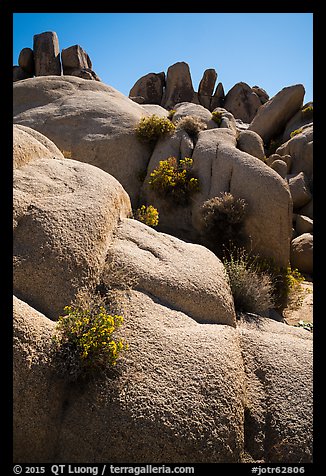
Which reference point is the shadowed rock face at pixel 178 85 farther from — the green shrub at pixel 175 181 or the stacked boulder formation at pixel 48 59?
the green shrub at pixel 175 181

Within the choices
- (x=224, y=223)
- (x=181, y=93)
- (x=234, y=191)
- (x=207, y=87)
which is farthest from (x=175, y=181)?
(x=207, y=87)

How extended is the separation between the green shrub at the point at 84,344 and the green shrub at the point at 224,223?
6.13 meters

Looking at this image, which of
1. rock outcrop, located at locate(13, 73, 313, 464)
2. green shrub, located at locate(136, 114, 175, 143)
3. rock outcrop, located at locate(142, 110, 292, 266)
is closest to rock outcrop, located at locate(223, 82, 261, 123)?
green shrub, located at locate(136, 114, 175, 143)

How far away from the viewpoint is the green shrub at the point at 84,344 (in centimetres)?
416

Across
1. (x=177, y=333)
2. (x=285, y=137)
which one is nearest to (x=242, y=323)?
(x=177, y=333)

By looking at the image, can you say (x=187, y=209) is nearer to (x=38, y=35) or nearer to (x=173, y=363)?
(x=173, y=363)

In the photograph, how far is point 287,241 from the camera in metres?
10.5

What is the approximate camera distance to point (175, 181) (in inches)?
437

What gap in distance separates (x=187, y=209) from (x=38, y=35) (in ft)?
99.2

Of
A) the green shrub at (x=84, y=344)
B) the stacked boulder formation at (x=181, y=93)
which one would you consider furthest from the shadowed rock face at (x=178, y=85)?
the green shrub at (x=84, y=344)

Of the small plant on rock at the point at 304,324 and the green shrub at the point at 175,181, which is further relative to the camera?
the green shrub at the point at 175,181

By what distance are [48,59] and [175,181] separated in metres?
27.5

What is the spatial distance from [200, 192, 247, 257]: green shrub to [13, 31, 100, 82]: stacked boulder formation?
1066 inches

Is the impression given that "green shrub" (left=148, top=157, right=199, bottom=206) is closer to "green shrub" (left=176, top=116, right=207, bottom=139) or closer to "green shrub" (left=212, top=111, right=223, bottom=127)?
"green shrub" (left=176, top=116, right=207, bottom=139)
